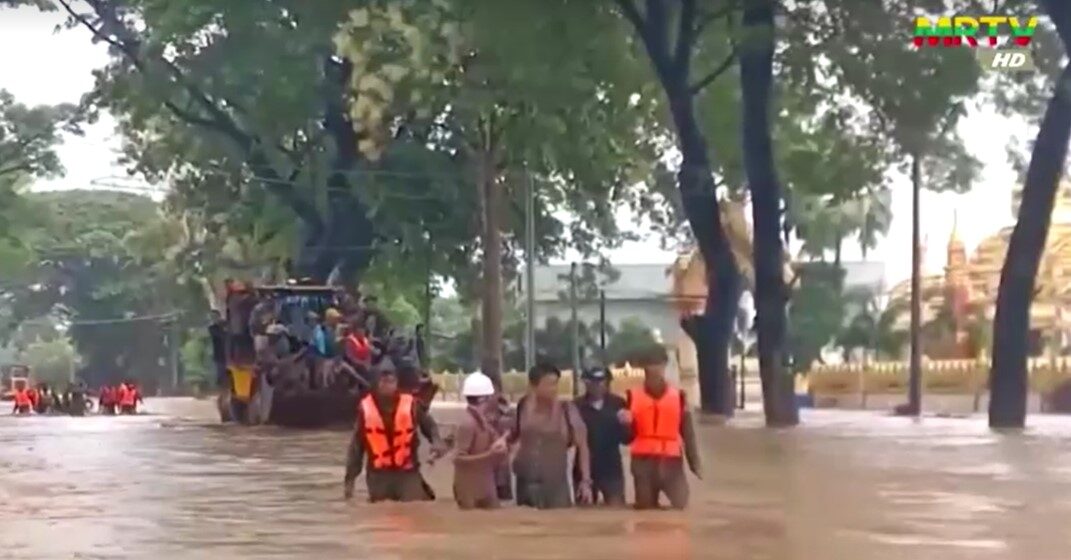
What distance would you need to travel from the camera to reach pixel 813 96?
4006 centimetres

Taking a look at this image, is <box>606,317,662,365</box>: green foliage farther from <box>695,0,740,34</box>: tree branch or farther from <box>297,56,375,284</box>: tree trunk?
<box>695,0,740,34</box>: tree branch

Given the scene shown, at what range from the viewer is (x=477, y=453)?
17.0m

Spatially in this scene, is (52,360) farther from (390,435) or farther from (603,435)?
(603,435)

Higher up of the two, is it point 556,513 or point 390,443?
point 390,443

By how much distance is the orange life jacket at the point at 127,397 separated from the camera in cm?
6444

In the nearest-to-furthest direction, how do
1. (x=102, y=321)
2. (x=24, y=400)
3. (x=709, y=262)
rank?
1. (x=709, y=262)
2. (x=24, y=400)
3. (x=102, y=321)

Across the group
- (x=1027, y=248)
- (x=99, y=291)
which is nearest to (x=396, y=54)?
(x=1027, y=248)

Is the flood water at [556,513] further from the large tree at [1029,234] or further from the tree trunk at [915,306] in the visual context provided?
the tree trunk at [915,306]

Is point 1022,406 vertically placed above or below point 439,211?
below

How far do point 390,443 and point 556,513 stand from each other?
141 cm

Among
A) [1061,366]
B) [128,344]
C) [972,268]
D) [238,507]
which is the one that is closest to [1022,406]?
[238,507]

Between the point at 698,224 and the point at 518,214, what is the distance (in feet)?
46.9

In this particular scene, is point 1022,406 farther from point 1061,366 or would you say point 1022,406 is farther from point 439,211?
point 1061,366

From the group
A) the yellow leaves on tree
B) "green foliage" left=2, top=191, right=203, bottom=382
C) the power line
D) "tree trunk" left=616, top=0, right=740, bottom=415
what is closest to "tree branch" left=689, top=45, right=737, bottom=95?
"tree trunk" left=616, top=0, right=740, bottom=415
